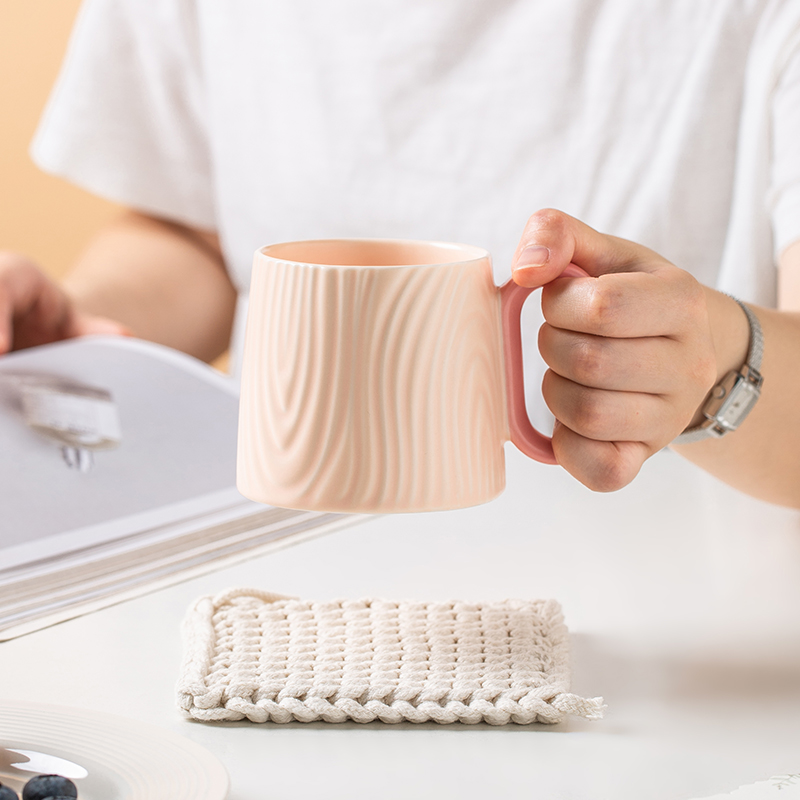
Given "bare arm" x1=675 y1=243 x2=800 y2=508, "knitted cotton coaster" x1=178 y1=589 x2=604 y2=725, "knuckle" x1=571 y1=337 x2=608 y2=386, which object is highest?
"knuckle" x1=571 y1=337 x2=608 y2=386

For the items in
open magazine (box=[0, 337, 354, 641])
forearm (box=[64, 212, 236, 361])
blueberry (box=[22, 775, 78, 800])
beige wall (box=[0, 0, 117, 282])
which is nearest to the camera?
blueberry (box=[22, 775, 78, 800])

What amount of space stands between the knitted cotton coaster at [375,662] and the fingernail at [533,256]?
0.62 feet

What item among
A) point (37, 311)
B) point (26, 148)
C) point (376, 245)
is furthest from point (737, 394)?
point (26, 148)

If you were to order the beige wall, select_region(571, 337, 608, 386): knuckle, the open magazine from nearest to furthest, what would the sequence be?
select_region(571, 337, 608, 386): knuckle
the open magazine
the beige wall

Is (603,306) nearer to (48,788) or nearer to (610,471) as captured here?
(610,471)

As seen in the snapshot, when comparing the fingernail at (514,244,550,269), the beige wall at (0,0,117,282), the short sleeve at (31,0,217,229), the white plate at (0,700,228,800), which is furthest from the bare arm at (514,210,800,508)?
the beige wall at (0,0,117,282)

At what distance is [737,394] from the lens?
1.78 ft

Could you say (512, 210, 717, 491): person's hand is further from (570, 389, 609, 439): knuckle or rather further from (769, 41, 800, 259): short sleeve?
(769, 41, 800, 259): short sleeve

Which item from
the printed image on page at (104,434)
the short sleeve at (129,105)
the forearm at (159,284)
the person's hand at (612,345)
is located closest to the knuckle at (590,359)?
the person's hand at (612,345)

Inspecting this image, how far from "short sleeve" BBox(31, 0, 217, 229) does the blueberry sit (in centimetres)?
99

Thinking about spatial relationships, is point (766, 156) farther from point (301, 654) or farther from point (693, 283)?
point (301, 654)

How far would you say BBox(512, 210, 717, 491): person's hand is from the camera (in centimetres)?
44

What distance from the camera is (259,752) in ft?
1.37

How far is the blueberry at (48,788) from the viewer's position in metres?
0.34
